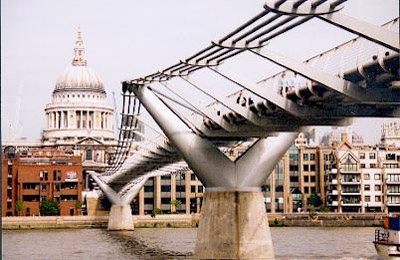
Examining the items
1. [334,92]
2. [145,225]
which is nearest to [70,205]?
[145,225]

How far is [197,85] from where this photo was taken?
3553 centimetres

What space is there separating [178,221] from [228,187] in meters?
68.1

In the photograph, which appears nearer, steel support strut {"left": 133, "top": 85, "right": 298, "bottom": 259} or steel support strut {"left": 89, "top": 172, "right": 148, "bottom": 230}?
steel support strut {"left": 133, "top": 85, "right": 298, "bottom": 259}

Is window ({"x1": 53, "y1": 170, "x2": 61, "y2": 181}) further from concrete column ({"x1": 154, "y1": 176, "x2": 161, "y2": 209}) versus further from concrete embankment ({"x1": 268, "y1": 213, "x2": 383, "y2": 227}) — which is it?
concrete embankment ({"x1": 268, "y1": 213, "x2": 383, "y2": 227})

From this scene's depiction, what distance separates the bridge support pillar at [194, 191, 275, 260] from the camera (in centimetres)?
3794

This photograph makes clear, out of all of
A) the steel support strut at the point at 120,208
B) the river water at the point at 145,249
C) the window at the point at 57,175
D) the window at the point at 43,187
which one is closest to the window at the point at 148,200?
the window at the point at 57,175

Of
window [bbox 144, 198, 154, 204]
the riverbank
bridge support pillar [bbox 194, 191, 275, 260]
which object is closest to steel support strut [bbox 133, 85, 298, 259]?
bridge support pillar [bbox 194, 191, 275, 260]

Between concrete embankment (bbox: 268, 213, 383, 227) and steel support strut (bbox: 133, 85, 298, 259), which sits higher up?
steel support strut (bbox: 133, 85, 298, 259)

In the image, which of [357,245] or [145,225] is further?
[145,225]

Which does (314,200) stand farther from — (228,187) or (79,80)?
(79,80)

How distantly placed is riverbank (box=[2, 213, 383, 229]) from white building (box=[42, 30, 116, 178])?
5361cm

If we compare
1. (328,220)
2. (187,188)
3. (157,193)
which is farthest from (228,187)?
(187,188)

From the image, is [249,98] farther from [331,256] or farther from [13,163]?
[13,163]

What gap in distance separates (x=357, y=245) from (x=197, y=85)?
30.7 meters
